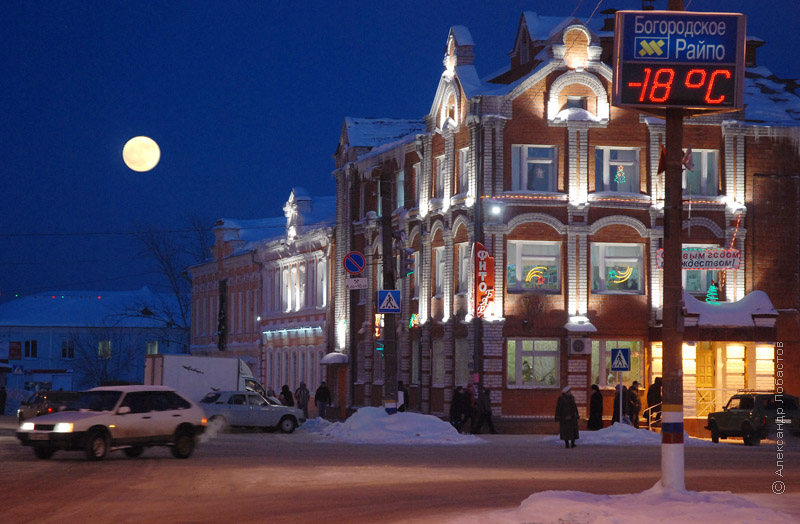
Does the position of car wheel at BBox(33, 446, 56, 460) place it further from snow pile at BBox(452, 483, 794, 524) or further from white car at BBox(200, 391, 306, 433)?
white car at BBox(200, 391, 306, 433)

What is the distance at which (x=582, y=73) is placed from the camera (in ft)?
143

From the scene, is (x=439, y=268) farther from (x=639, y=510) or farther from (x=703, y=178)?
(x=639, y=510)

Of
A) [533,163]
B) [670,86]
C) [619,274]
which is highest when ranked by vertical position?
[533,163]

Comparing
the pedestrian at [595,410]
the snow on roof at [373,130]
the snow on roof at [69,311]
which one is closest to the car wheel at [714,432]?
the pedestrian at [595,410]

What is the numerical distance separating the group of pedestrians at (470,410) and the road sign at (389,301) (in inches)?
227

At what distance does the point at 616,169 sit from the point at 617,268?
3.48 metres

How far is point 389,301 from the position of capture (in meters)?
35.7

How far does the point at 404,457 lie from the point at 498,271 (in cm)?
1598

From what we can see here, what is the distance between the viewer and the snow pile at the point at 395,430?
35.3 metres

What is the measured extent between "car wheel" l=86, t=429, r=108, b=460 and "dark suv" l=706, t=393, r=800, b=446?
62.7 ft

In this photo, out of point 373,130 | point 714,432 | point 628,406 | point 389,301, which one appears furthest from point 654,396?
point 373,130

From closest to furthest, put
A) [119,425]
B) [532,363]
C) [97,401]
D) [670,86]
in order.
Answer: [670,86] < [119,425] < [97,401] < [532,363]

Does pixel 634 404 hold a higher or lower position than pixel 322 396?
higher

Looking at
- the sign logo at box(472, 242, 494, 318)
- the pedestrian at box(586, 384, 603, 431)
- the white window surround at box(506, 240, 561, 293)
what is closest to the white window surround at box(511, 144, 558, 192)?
the white window surround at box(506, 240, 561, 293)
